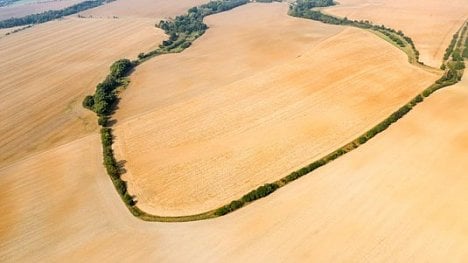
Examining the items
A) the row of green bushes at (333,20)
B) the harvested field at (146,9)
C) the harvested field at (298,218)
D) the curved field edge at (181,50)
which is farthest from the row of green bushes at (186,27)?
the harvested field at (298,218)

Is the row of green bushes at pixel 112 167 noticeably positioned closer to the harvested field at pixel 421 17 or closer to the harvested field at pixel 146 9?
the harvested field at pixel 421 17

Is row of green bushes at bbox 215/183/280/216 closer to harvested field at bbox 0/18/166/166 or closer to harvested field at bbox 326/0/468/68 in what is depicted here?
harvested field at bbox 0/18/166/166

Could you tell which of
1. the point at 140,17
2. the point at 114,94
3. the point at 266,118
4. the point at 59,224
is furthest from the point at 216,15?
the point at 59,224

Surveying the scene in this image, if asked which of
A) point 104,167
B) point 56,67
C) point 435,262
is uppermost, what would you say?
point 56,67

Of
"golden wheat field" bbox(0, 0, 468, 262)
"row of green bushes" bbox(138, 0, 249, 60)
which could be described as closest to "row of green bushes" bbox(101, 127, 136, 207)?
"golden wheat field" bbox(0, 0, 468, 262)

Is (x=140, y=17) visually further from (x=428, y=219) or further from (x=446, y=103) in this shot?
(x=428, y=219)

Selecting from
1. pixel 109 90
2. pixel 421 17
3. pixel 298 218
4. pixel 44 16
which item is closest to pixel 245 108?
pixel 298 218

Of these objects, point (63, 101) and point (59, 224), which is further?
point (63, 101)
